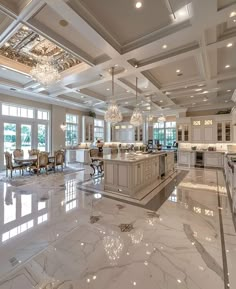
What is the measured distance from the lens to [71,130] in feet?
36.7

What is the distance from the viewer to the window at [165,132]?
11.8 metres

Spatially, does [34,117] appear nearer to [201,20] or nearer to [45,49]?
[45,49]

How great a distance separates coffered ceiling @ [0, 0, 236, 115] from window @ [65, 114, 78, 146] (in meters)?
4.20

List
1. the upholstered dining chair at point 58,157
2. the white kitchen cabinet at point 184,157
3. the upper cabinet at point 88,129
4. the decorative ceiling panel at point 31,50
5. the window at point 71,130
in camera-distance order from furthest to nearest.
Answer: the upper cabinet at point 88,129 → the window at point 71,130 → the white kitchen cabinet at point 184,157 → the upholstered dining chair at point 58,157 → the decorative ceiling panel at point 31,50

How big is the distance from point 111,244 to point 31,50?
5.21m

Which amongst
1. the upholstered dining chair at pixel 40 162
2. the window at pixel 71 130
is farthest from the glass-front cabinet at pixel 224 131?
the upholstered dining chair at pixel 40 162

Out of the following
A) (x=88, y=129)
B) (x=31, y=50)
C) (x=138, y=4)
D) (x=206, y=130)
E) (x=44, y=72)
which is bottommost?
Result: (x=206, y=130)

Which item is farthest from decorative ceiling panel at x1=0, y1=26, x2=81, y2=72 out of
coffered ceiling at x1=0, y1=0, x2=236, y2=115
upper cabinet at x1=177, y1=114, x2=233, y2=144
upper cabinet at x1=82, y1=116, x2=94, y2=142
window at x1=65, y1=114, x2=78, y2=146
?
upper cabinet at x1=177, y1=114, x2=233, y2=144

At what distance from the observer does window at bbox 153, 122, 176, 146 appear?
11.8m

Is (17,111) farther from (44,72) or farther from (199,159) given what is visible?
(199,159)

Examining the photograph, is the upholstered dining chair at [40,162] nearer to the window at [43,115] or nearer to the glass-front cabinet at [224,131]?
the window at [43,115]

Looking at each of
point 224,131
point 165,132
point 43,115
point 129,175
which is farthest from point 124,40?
point 165,132

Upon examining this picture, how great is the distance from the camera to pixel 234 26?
11.4 feet

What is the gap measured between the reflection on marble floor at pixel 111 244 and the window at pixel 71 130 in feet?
22.9
